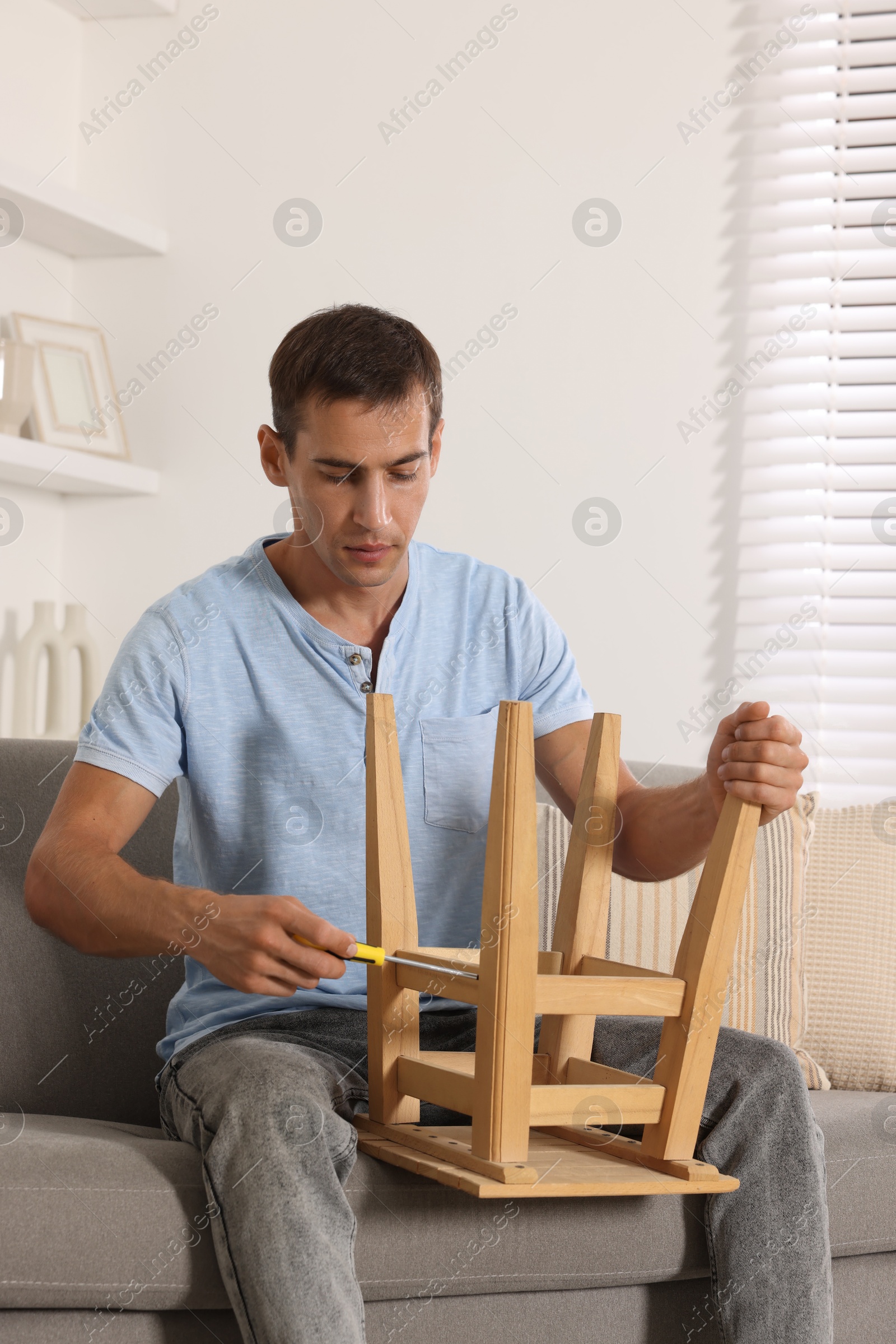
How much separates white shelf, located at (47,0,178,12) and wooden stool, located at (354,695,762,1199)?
2.19 meters

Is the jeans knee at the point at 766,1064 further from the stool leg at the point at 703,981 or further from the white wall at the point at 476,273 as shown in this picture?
the white wall at the point at 476,273

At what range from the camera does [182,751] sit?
52.6 inches

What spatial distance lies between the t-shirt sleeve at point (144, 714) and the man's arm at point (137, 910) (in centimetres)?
2

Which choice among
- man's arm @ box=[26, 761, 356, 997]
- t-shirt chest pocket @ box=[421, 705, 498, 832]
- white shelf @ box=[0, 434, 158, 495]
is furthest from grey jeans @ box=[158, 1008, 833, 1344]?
white shelf @ box=[0, 434, 158, 495]

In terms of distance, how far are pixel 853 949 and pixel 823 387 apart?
46.4 inches

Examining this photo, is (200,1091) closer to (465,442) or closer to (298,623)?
A: (298,623)

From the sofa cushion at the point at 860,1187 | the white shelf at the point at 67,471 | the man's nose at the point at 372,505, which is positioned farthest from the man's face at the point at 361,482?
the white shelf at the point at 67,471

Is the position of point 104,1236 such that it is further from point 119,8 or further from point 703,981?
point 119,8

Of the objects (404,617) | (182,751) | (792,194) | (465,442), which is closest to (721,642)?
(465,442)

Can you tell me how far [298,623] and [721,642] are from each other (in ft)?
4.25

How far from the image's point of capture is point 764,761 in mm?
1049

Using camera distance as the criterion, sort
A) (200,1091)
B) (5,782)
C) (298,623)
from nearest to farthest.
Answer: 1. (200,1091)
2. (298,623)
3. (5,782)

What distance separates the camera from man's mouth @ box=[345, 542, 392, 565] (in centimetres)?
133

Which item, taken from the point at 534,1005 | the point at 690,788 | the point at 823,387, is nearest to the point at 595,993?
the point at 534,1005
